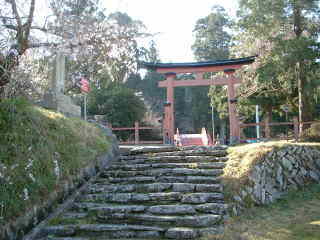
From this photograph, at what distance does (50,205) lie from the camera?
17.6 ft

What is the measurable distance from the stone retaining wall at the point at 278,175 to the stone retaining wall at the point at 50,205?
303 centimetres

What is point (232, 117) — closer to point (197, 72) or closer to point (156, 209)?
point (197, 72)

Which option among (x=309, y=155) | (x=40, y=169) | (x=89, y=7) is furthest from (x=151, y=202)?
(x=89, y=7)

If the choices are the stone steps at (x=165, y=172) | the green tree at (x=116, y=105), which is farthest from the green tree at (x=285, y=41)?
the green tree at (x=116, y=105)

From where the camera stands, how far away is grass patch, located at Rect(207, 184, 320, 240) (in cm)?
461

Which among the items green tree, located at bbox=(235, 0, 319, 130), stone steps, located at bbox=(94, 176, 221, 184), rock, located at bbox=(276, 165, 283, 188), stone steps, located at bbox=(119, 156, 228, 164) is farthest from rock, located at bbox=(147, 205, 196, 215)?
green tree, located at bbox=(235, 0, 319, 130)

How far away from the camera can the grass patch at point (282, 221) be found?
→ 4609 millimetres

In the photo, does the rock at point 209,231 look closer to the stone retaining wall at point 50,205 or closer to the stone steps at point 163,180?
the stone steps at point 163,180

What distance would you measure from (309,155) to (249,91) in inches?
340

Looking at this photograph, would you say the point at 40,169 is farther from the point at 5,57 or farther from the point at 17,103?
the point at 5,57

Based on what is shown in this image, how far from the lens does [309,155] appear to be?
25.5 ft

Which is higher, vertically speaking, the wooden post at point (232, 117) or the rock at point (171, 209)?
the wooden post at point (232, 117)

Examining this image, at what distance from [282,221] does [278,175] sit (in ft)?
5.76

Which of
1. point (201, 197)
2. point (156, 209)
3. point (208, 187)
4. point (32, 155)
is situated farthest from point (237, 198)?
point (32, 155)
